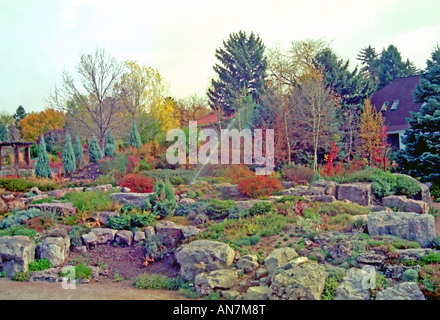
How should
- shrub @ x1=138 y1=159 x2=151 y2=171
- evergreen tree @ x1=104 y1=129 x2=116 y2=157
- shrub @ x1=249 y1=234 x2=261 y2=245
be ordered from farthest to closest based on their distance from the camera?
evergreen tree @ x1=104 y1=129 x2=116 y2=157 < shrub @ x1=138 y1=159 x2=151 y2=171 < shrub @ x1=249 y1=234 x2=261 y2=245

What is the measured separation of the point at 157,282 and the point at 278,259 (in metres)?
2.06

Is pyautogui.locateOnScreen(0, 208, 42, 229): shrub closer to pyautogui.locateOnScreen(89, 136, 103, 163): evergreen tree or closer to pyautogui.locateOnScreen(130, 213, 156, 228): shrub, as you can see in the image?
pyautogui.locateOnScreen(130, 213, 156, 228): shrub

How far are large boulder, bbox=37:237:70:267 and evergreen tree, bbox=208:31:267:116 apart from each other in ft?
77.7

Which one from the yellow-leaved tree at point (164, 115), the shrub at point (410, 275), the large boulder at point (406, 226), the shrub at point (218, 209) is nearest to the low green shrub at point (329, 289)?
the shrub at point (410, 275)

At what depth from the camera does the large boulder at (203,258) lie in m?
6.61

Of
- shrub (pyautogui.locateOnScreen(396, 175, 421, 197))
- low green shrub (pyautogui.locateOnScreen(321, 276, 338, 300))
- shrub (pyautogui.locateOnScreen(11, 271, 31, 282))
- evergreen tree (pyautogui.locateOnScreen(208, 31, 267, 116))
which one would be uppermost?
evergreen tree (pyautogui.locateOnScreen(208, 31, 267, 116))

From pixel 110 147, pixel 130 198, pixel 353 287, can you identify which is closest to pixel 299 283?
pixel 353 287

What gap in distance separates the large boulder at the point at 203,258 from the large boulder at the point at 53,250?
91.8 inches

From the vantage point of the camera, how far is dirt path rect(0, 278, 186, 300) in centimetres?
593

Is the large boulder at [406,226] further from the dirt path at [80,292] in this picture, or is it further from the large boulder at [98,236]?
the large boulder at [98,236]

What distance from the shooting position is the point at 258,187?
439 inches

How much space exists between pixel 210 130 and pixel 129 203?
423 inches

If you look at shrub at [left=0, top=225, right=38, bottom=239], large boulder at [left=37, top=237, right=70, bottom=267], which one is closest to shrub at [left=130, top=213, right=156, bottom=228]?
large boulder at [left=37, top=237, right=70, bottom=267]
